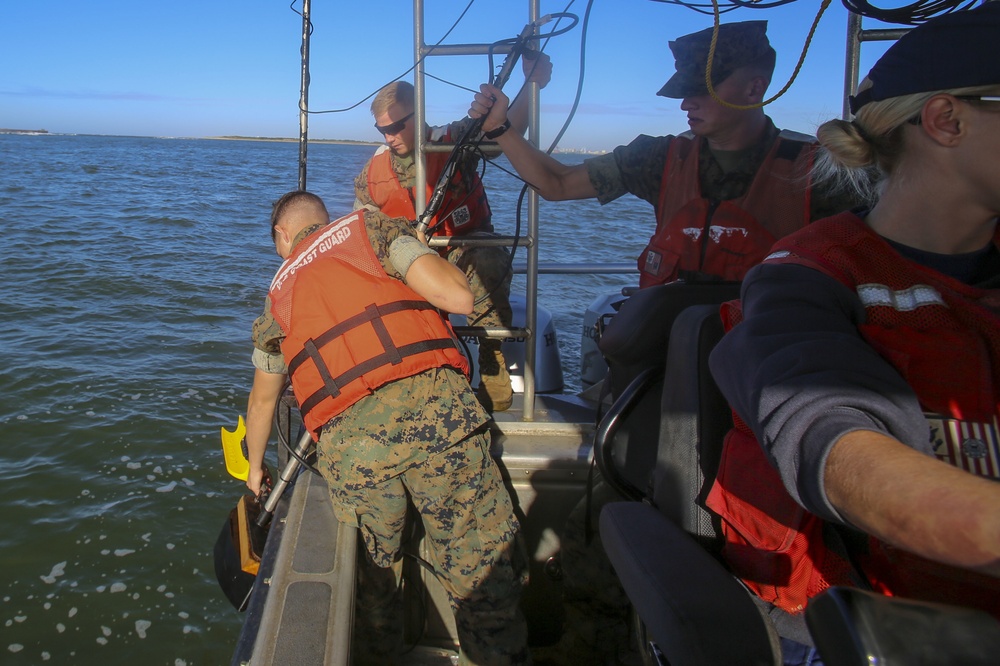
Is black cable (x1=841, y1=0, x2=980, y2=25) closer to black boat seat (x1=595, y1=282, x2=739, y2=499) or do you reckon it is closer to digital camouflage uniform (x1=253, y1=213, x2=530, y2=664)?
black boat seat (x1=595, y1=282, x2=739, y2=499)

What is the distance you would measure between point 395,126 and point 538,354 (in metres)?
1.52

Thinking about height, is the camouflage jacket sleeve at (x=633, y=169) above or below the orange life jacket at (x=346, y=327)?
above

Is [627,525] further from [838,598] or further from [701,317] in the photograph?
[838,598]

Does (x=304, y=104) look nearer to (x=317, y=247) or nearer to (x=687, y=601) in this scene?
(x=317, y=247)

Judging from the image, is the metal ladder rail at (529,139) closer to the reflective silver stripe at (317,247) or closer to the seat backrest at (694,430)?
the reflective silver stripe at (317,247)

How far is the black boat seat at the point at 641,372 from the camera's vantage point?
78.4 inches

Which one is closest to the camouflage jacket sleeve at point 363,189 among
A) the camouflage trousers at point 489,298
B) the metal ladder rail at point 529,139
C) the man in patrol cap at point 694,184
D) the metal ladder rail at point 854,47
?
the camouflage trousers at point 489,298

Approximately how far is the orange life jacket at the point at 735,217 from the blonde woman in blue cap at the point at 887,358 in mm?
893

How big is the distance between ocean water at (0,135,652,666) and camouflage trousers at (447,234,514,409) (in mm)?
751

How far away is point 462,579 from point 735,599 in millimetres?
1463

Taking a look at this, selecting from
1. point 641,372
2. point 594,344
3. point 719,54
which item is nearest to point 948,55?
point 641,372

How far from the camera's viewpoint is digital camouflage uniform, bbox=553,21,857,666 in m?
2.43

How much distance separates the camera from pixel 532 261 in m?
2.88

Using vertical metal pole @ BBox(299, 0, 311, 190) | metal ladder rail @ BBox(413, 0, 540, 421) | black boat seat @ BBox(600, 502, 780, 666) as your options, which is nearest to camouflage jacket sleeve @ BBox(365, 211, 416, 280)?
metal ladder rail @ BBox(413, 0, 540, 421)
